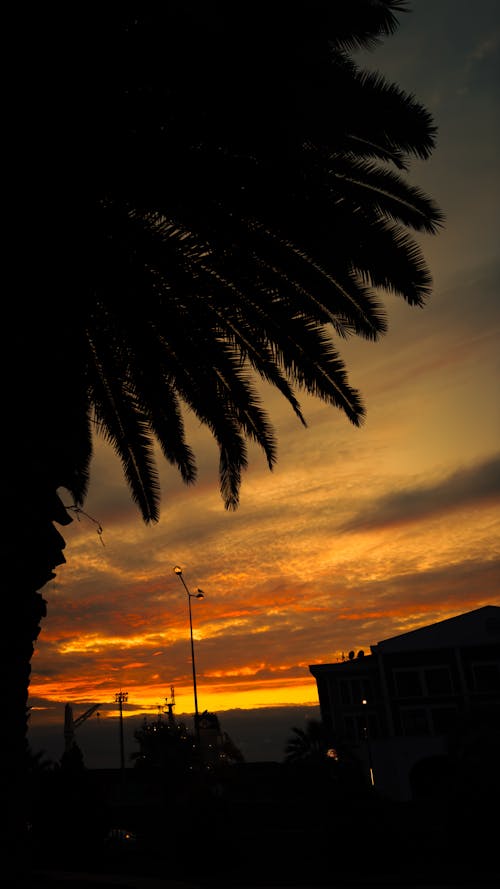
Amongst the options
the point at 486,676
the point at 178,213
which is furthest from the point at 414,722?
the point at 178,213

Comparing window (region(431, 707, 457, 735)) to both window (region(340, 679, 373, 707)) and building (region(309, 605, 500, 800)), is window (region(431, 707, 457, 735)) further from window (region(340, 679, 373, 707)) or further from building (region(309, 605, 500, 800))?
window (region(340, 679, 373, 707))

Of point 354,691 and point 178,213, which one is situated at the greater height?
point 178,213

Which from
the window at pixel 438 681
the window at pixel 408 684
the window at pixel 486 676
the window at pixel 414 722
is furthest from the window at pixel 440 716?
the window at pixel 486 676

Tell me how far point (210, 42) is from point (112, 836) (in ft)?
85.8

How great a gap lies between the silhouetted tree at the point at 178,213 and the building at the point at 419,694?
131 feet

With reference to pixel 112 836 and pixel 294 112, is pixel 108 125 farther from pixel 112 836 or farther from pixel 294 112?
pixel 112 836

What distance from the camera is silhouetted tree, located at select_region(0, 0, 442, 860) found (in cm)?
655

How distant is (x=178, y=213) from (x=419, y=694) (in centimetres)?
4427

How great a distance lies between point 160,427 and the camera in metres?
12.6

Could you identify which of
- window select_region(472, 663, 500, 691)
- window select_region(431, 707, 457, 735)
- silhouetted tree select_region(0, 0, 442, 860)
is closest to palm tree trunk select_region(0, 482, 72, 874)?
silhouetted tree select_region(0, 0, 442, 860)

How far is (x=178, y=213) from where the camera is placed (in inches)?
323

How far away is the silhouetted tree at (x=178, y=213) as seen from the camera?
21.5ft

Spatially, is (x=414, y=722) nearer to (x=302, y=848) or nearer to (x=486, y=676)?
(x=486, y=676)

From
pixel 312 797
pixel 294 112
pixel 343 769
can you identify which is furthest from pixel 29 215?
pixel 312 797
